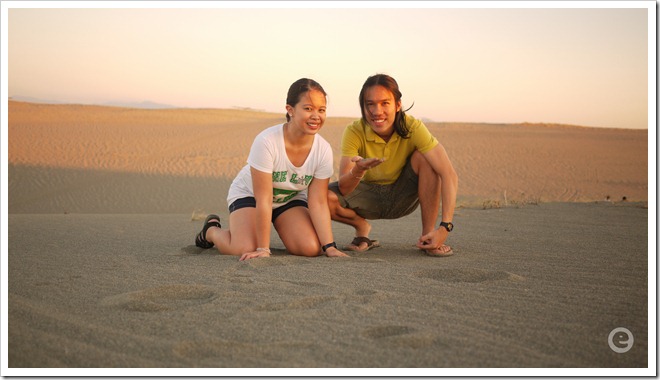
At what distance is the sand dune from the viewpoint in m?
14.1

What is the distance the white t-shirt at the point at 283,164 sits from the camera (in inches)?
162

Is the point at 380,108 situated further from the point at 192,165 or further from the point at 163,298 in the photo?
the point at 192,165

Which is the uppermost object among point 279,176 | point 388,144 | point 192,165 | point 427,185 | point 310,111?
point 310,111

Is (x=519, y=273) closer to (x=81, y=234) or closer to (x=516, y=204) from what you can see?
(x=81, y=234)

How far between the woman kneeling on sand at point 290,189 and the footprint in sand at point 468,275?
0.85 meters

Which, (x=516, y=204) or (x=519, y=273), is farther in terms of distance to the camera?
(x=516, y=204)

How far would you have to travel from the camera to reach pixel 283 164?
4.20 metres

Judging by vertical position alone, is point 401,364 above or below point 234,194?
below

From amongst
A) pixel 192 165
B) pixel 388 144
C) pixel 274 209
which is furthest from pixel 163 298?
pixel 192 165

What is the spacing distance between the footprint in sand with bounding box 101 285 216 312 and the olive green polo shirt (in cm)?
175

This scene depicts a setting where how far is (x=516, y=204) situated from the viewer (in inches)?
322

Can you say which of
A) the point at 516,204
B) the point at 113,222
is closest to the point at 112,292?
the point at 113,222

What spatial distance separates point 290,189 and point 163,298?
1.61 m

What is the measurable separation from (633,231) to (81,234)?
5093 millimetres
